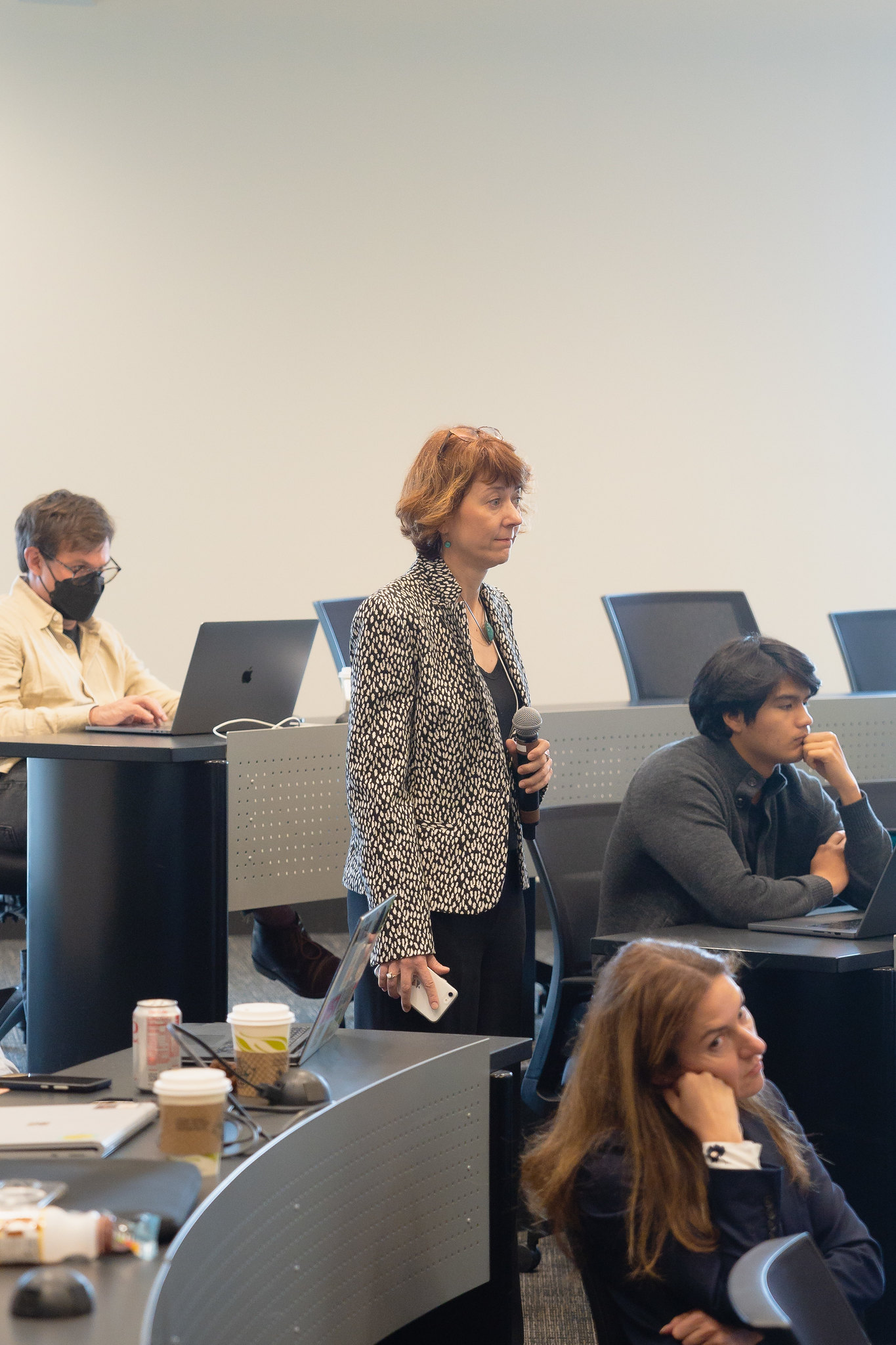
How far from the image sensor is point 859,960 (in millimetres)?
2104

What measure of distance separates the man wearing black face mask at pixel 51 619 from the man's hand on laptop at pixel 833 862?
1508mm

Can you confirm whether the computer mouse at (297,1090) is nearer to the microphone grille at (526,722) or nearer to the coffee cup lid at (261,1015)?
the coffee cup lid at (261,1015)

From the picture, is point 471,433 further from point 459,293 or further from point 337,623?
point 459,293

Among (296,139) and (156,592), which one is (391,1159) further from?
(296,139)

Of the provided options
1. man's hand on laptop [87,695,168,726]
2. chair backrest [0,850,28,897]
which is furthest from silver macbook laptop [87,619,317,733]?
chair backrest [0,850,28,897]

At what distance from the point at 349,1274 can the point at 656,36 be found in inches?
219

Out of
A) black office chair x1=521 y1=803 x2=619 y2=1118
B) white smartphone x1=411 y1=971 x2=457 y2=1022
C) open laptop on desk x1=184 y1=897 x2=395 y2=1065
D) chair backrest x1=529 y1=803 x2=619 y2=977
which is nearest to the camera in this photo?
open laptop on desk x1=184 y1=897 x2=395 y2=1065

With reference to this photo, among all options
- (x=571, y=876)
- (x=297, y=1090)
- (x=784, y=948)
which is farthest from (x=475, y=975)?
(x=297, y=1090)

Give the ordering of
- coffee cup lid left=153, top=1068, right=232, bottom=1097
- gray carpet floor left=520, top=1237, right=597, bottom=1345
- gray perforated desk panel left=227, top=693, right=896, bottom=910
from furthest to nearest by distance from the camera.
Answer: gray perforated desk panel left=227, top=693, right=896, bottom=910 → gray carpet floor left=520, top=1237, right=597, bottom=1345 → coffee cup lid left=153, top=1068, right=232, bottom=1097

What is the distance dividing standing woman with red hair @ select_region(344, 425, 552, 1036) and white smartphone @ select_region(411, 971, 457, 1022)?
0.01 meters

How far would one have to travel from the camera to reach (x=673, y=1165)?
1517 mm

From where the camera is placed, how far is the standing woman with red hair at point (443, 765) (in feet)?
7.00

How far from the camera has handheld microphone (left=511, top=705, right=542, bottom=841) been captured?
2.23 metres

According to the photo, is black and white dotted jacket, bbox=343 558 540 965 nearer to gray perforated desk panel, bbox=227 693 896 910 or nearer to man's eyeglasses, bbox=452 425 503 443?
man's eyeglasses, bbox=452 425 503 443
